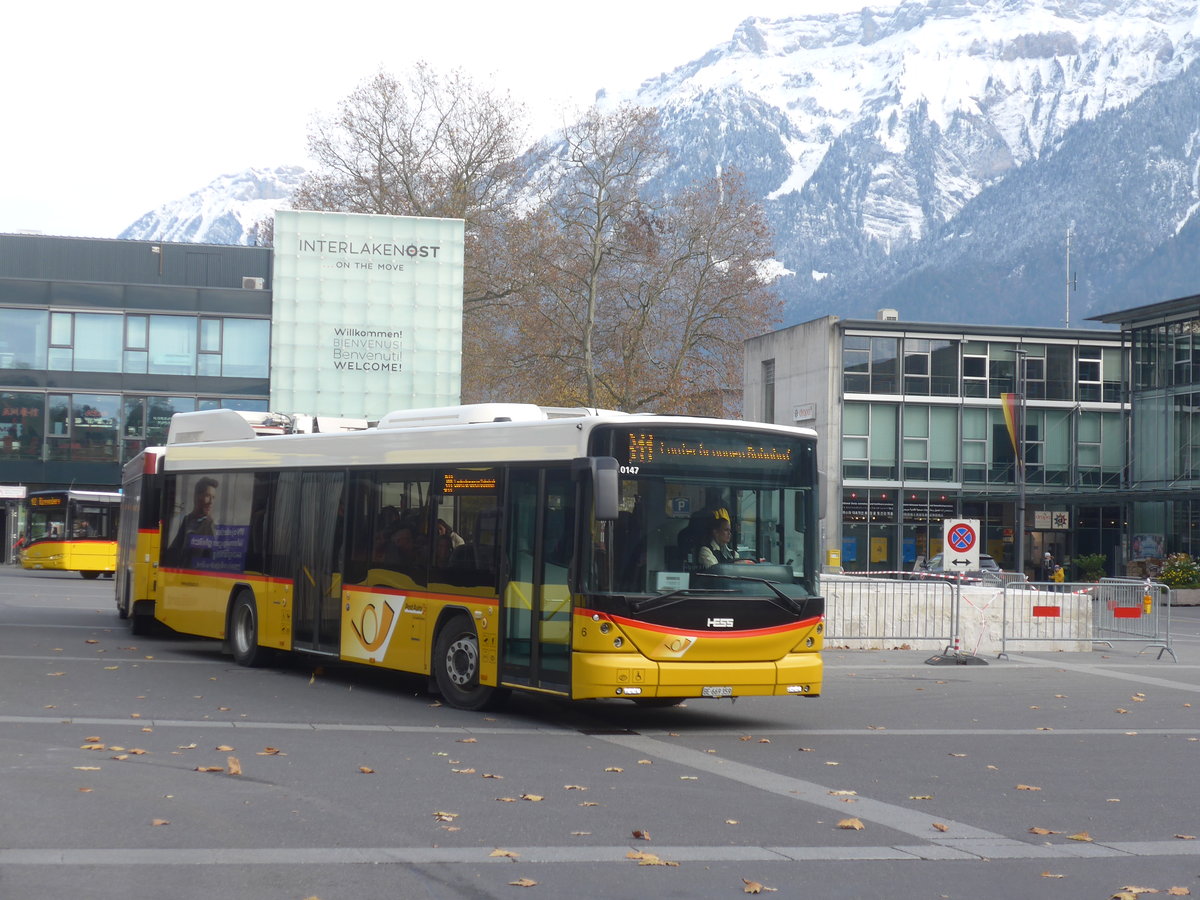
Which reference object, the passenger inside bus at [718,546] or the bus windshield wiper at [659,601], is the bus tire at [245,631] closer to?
the bus windshield wiper at [659,601]

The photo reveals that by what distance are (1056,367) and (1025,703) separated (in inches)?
1921

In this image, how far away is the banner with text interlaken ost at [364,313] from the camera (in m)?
33.6

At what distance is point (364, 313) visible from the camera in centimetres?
3409

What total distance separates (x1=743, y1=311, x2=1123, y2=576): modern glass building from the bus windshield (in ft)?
158

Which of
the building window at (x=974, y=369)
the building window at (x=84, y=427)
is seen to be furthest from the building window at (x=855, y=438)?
the building window at (x=84, y=427)

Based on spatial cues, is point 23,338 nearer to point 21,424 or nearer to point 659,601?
point 21,424

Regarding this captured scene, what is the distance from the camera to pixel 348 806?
910cm

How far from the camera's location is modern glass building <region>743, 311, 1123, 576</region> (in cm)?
6228

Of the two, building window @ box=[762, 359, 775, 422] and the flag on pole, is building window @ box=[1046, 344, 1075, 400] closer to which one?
building window @ box=[762, 359, 775, 422]

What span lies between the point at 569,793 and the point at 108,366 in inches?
2029

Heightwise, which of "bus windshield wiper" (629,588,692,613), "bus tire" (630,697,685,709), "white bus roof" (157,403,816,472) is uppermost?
"white bus roof" (157,403,816,472)

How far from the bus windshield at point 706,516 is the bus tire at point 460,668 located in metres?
1.86

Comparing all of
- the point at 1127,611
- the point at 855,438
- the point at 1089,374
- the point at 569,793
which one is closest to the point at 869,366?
the point at 855,438

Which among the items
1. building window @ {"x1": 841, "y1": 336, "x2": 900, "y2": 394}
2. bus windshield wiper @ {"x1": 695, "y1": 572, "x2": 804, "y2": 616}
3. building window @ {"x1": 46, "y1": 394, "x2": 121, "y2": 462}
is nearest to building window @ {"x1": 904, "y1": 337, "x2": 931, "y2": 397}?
building window @ {"x1": 841, "y1": 336, "x2": 900, "y2": 394}
